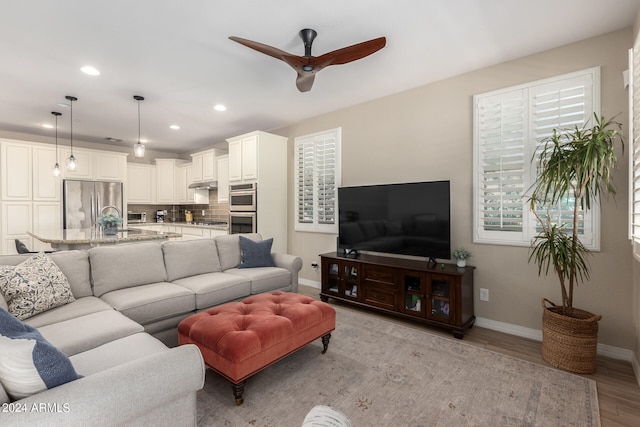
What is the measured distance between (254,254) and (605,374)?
330 cm

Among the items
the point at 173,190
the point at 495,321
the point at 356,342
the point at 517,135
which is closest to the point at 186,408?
the point at 356,342

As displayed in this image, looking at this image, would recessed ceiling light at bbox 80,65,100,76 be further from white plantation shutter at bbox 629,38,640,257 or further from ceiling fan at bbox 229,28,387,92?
white plantation shutter at bbox 629,38,640,257

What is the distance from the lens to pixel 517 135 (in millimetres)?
2898

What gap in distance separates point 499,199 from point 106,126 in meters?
6.05

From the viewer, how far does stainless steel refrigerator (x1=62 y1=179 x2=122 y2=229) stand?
5543 mm

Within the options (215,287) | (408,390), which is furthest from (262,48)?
(408,390)

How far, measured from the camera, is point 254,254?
3.58 meters

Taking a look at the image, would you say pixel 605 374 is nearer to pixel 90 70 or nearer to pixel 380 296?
pixel 380 296

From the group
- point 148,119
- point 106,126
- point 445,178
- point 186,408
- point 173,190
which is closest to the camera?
point 186,408

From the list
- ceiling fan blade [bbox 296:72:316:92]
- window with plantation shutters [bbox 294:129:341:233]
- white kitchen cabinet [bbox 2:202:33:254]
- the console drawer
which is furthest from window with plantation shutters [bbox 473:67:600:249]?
white kitchen cabinet [bbox 2:202:33:254]

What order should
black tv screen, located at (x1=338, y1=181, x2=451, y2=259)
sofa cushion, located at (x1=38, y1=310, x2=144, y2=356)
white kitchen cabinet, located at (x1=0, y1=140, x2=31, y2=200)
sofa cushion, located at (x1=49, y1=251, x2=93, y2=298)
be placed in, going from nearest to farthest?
sofa cushion, located at (x1=38, y1=310, x2=144, y2=356), sofa cushion, located at (x1=49, y1=251, x2=93, y2=298), black tv screen, located at (x1=338, y1=181, x2=451, y2=259), white kitchen cabinet, located at (x1=0, y1=140, x2=31, y2=200)

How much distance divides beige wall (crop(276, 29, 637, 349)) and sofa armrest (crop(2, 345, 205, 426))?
2914 mm

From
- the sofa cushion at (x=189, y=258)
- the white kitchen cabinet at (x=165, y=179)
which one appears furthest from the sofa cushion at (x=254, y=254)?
the white kitchen cabinet at (x=165, y=179)

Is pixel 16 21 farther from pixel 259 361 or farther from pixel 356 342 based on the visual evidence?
pixel 356 342
